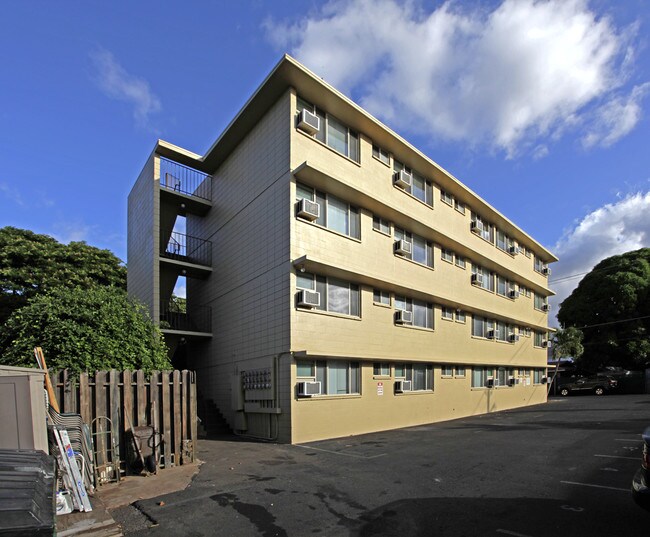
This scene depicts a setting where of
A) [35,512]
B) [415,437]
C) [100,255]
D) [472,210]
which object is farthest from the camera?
[100,255]

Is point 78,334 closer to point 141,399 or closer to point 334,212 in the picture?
point 141,399

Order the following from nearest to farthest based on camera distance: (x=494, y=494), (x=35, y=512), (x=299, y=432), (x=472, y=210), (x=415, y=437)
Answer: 1. (x=35, y=512)
2. (x=494, y=494)
3. (x=299, y=432)
4. (x=415, y=437)
5. (x=472, y=210)

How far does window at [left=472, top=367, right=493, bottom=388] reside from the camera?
23030 mm

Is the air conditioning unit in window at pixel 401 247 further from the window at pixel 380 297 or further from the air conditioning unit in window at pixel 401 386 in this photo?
the air conditioning unit in window at pixel 401 386

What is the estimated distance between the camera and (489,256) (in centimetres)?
2500

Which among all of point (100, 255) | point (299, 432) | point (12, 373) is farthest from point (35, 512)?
point (100, 255)

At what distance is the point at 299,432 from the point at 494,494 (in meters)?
6.85

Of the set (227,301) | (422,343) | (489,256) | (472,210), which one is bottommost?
(422,343)

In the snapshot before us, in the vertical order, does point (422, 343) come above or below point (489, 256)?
below

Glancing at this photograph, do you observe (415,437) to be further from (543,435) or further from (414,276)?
(414,276)

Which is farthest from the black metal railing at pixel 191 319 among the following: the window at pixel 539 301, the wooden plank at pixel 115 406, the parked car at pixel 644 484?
the window at pixel 539 301

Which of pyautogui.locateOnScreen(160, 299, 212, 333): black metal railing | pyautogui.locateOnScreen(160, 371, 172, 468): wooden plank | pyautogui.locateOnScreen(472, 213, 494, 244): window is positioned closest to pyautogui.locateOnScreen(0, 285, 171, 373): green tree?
pyautogui.locateOnScreen(160, 371, 172, 468): wooden plank

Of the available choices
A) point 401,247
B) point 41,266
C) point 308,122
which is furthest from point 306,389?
point 41,266

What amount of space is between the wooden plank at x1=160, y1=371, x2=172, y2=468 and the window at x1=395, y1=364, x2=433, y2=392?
32.8 feet
